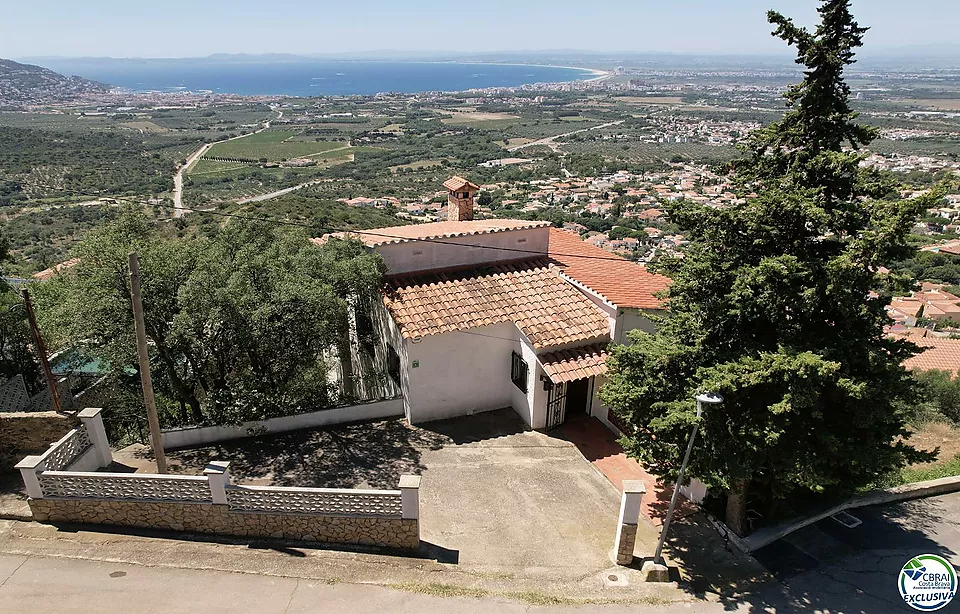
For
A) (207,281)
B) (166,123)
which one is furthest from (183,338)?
(166,123)

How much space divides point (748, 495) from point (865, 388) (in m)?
3.25

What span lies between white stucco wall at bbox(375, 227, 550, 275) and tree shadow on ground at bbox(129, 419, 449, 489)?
4130 millimetres

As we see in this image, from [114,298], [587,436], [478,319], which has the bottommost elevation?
[587,436]

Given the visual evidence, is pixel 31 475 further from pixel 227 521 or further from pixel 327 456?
pixel 327 456

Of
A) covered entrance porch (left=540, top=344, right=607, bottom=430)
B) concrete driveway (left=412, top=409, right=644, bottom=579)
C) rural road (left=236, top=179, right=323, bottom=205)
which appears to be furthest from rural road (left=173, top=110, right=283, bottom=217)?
covered entrance porch (left=540, top=344, right=607, bottom=430)

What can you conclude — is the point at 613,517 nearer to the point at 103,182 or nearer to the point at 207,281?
the point at 207,281

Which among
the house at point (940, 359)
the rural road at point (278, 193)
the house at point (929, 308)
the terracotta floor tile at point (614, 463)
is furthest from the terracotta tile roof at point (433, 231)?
the rural road at point (278, 193)

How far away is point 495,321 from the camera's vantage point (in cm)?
1366

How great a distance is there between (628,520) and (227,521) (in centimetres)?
640

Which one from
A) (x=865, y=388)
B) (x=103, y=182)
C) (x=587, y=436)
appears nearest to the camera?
(x=865, y=388)

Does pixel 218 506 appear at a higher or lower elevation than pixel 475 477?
higher

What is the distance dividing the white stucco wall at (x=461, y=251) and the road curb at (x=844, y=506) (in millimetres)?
8111

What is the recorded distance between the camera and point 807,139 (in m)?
9.06

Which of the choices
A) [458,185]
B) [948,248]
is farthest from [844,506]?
[948,248]
